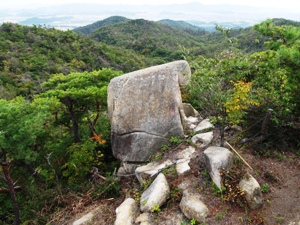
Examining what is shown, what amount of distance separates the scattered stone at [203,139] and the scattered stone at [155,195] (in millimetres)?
1775

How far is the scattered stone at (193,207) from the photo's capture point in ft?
15.6

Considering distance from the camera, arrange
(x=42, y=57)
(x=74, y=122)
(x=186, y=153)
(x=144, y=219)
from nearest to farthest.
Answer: (x=144, y=219), (x=186, y=153), (x=74, y=122), (x=42, y=57)

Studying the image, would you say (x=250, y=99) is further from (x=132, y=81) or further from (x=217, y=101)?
(x=132, y=81)

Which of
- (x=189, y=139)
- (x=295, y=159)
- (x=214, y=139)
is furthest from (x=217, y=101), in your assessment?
(x=295, y=159)

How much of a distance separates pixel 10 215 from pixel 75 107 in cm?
474

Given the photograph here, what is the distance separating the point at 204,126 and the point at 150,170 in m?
2.44

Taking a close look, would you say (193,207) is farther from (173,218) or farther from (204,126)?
(204,126)

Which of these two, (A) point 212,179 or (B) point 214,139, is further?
(B) point 214,139

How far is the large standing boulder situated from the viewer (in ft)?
24.8

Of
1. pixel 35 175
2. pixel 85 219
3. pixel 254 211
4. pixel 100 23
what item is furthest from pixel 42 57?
pixel 100 23

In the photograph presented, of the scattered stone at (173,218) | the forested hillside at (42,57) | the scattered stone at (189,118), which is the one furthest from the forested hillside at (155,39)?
the scattered stone at (173,218)

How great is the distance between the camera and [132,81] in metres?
7.56

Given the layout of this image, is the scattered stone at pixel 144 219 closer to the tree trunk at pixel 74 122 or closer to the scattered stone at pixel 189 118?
the scattered stone at pixel 189 118

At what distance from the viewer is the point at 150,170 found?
6707 millimetres
